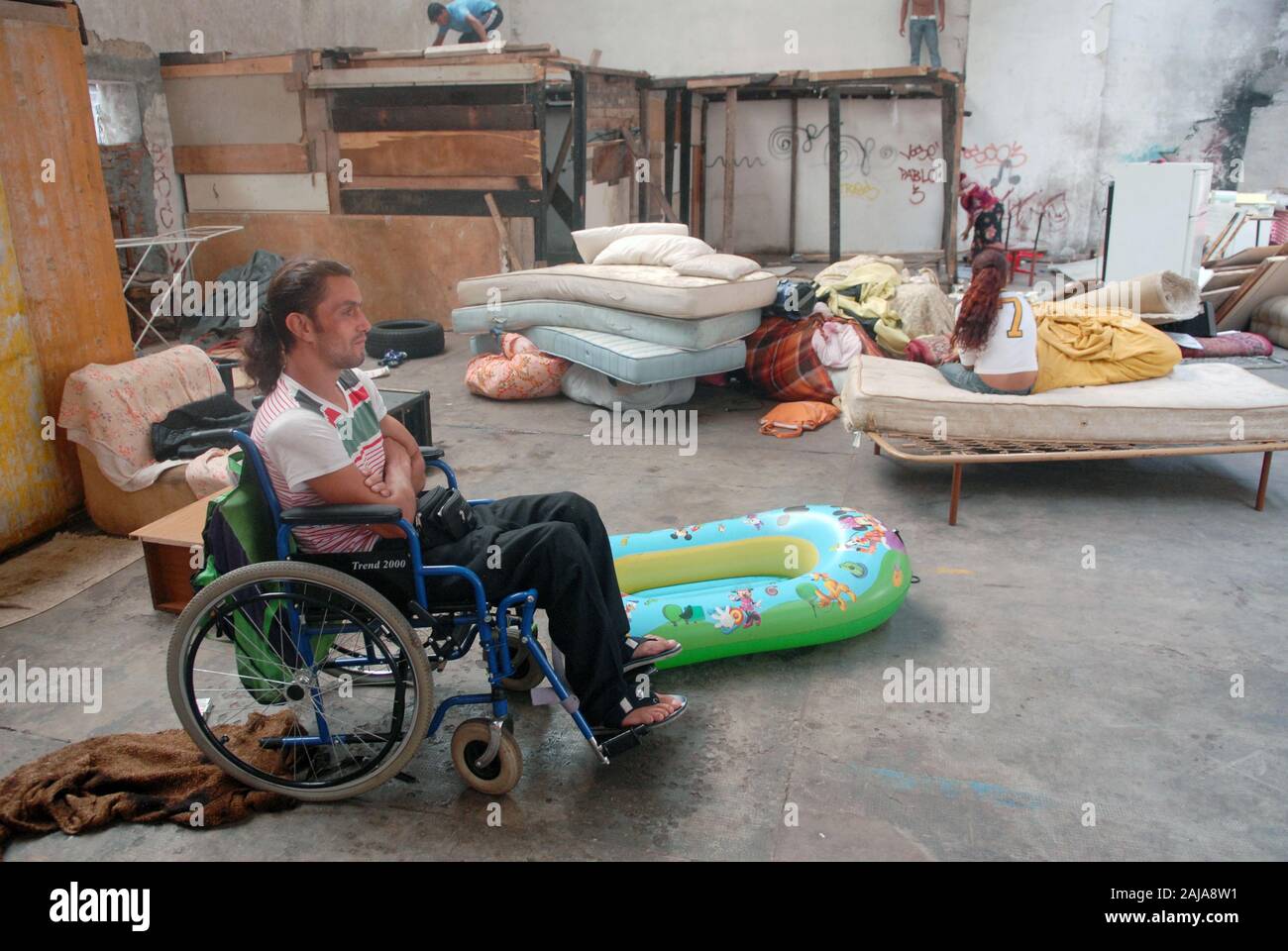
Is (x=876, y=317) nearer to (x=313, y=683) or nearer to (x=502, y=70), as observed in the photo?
(x=502, y=70)

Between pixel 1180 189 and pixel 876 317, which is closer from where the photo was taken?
pixel 876 317

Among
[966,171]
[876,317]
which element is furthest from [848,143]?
[876,317]

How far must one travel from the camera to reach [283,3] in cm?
1142

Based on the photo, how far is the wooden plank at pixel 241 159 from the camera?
930 cm

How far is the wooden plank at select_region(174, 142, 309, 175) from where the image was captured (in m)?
9.30

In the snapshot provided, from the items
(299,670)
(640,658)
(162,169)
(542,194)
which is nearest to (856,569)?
(640,658)

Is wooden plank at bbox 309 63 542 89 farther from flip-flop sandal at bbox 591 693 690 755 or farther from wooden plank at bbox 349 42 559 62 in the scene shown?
flip-flop sandal at bbox 591 693 690 755

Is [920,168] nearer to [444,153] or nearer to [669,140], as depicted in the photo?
[669,140]

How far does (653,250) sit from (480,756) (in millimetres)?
4826

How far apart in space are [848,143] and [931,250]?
177 cm

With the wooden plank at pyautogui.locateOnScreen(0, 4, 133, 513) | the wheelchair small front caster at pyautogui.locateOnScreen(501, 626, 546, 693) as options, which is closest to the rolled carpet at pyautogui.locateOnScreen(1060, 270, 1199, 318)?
the wheelchair small front caster at pyautogui.locateOnScreen(501, 626, 546, 693)

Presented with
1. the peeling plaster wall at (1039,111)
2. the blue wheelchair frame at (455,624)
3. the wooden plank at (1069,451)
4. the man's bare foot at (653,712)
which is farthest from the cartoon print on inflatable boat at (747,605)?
the peeling plaster wall at (1039,111)

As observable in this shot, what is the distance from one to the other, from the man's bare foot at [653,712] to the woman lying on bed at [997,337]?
9.65 feet

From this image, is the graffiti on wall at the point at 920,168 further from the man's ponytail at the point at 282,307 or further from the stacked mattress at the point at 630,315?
the man's ponytail at the point at 282,307
